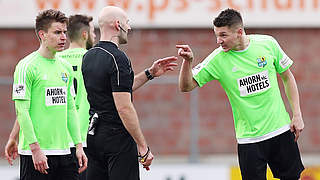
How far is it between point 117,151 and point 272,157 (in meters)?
1.54

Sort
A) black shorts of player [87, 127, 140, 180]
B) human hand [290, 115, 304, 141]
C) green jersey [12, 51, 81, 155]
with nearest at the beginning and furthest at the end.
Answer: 1. black shorts of player [87, 127, 140, 180]
2. green jersey [12, 51, 81, 155]
3. human hand [290, 115, 304, 141]

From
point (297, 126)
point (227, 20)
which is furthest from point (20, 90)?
point (297, 126)

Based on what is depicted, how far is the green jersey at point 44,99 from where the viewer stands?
19.2 ft

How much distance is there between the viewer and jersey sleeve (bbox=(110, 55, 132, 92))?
5.35 meters

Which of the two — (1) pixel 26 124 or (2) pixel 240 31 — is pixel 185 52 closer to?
(2) pixel 240 31

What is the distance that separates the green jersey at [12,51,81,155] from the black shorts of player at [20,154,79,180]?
0.05 meters

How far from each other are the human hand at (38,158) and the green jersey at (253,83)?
1.49 m

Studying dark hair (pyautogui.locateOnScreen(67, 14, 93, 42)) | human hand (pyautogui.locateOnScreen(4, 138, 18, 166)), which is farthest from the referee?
dark hair (pyautogui.locateOnScreen(67, 14, 93, 42))

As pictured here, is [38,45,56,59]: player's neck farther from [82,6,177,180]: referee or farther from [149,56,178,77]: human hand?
[149,56,178,77]: human hand

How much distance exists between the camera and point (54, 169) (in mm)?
6031

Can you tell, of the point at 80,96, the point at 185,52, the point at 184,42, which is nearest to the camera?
the point at 185,52

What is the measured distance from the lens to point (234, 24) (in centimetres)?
619

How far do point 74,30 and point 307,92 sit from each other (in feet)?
17.7

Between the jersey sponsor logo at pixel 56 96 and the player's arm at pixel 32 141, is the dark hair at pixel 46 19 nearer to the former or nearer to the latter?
the jersey sponsor logo at pixel 56 96
